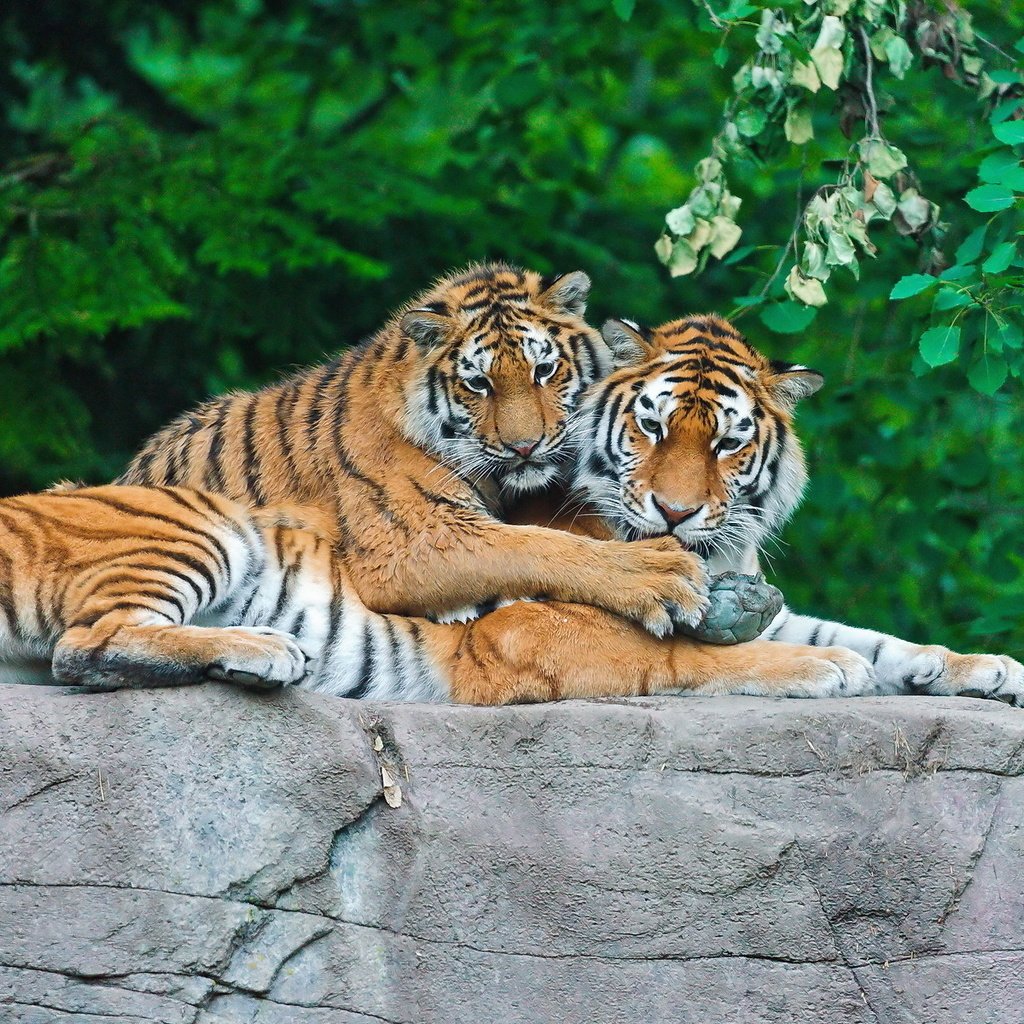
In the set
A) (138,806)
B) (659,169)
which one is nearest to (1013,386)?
(138,806)

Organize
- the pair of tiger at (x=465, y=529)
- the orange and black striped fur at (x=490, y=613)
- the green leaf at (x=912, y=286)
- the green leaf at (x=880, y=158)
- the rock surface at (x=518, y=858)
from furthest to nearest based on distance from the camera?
the green leaf at (x=880, y=158) < the green leaf at (x=912, y=286) < the pair of tiger at (x=465, y=529) < the orange and black striped fur at (x=490, y=613) < the rock surface at (x=518, y=858)

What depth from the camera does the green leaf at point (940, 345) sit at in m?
3.88

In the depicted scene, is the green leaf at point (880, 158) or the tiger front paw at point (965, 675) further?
the green leaf at point (880, 158)

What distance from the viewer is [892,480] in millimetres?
6305

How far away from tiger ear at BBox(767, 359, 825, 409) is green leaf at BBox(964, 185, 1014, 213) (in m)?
0.75

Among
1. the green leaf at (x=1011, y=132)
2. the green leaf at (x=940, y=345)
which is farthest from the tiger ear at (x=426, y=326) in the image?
the green leaf at (x=1011, y=132)

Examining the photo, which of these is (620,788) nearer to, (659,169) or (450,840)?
(450,840)

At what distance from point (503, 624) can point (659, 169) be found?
687 cm

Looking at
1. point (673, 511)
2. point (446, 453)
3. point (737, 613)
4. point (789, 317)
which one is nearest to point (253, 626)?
point (446, 453)

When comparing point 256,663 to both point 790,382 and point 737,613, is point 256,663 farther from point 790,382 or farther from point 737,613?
point 790,382

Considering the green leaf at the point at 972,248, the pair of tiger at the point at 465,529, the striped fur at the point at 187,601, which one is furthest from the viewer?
the green leaf at the point at 972,248

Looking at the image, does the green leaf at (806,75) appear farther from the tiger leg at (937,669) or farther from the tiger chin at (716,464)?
the tiger leg at (937,669)

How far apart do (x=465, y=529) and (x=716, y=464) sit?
75 cm

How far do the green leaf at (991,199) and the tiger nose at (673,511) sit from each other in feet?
3.54
